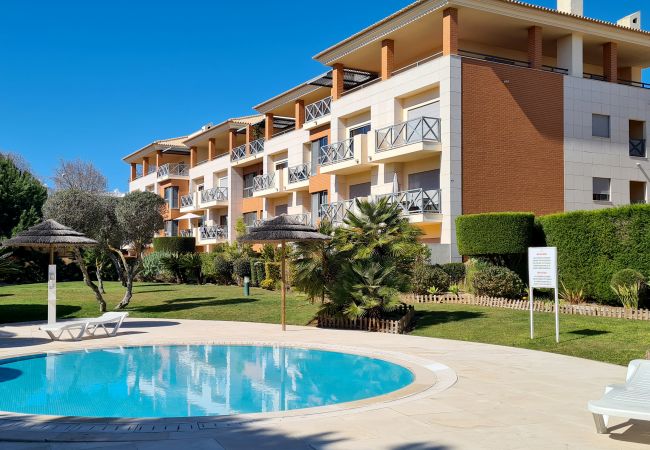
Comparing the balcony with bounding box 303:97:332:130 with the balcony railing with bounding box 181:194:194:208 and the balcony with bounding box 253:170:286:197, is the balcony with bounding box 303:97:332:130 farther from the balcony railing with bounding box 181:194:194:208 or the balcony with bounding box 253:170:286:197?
the balcony railing with bounding box 181:194:194:208

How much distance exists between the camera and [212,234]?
46812 mm

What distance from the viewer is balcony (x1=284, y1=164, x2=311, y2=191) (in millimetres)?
36438

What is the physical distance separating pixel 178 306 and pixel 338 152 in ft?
37.7

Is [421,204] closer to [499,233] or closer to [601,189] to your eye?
[499,233]

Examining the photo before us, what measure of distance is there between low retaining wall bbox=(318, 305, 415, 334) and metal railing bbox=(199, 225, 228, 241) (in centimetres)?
2884

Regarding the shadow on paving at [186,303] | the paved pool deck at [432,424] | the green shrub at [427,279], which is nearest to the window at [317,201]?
the shadow on paving at [186,303]

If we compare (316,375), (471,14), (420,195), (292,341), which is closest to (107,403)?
(316,375)

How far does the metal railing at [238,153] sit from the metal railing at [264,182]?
3793 millimetres

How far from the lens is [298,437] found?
6465 mm

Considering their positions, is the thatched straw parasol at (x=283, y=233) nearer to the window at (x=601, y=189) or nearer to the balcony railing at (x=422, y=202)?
the balcony railing at (x=422, y=202)

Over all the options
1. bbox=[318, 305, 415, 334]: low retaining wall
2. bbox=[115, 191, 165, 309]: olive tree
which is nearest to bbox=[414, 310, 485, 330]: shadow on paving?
bbox=[318, 305, 415, 334]: low retaining wall

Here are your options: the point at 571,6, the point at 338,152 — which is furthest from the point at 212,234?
the point at 571,6

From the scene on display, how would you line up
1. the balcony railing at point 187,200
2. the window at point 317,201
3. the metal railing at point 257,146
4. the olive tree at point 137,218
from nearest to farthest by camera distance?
the olive tree at point 137,218 → the window at point 317,201 → the metal railing at point 257,146 → the balcony railing at point 187,200

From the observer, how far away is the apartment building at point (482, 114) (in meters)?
24.8
